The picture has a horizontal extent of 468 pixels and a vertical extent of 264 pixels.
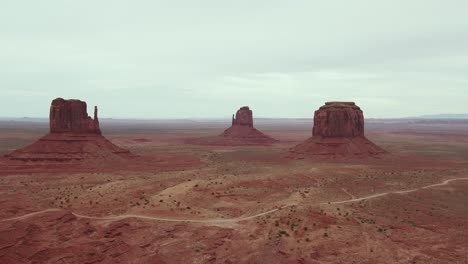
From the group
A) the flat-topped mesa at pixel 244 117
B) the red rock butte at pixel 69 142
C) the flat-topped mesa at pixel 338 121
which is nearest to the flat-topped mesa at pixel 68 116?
the red rock butte at pixel 69 142

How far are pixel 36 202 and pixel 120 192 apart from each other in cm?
921

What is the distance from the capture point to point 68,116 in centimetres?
7781

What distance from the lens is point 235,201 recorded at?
146 ft

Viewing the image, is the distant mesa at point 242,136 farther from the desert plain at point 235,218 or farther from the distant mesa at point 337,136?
the desert plain at point 235,218

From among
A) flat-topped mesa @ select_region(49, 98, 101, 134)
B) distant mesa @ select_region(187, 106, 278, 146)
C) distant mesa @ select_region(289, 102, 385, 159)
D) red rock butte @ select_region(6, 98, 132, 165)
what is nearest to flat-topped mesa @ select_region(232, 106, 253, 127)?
distant mesa @ select_region(187, 106, 278, 146)

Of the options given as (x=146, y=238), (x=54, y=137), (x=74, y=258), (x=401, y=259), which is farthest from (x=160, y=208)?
(x=54, y=137)

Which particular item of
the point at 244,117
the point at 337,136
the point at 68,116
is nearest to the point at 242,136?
the point at 244,117

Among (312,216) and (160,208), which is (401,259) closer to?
(312,216)

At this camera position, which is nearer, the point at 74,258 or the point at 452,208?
the point at 74,258

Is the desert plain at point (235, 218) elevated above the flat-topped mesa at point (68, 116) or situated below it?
below

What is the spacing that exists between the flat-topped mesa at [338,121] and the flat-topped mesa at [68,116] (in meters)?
54.4

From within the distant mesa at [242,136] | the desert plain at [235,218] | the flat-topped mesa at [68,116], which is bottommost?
the desert plain at [235,218]

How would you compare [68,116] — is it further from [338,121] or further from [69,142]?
[338,121]

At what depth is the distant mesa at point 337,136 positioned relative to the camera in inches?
3371
